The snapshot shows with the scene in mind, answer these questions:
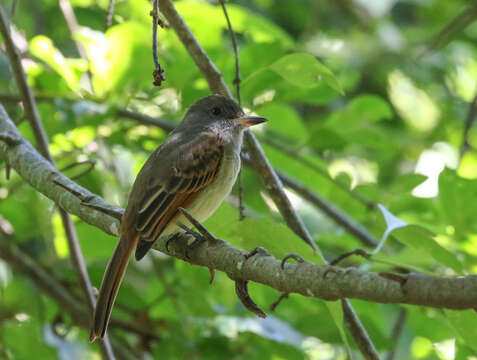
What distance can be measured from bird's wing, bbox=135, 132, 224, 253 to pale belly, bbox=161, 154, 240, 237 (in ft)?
0.09

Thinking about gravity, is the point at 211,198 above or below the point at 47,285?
above

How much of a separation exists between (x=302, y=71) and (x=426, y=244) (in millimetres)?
815

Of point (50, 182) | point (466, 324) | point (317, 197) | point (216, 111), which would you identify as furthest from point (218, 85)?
point (466, 324)

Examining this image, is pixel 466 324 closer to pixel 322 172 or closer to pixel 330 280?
pixel 330 280

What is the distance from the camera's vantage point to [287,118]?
154 inches

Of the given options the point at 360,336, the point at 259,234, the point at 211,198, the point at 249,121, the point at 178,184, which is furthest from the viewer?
the point at 249,121

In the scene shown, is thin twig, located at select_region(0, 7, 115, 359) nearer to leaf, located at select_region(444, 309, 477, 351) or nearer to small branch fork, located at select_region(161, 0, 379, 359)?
small branch fork, located at select_region(161, 0, 379, 359)

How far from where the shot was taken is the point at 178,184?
282 cm

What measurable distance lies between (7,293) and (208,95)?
81.9 inches

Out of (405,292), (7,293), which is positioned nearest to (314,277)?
(405,292)

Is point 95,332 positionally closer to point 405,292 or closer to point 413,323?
point 405,292

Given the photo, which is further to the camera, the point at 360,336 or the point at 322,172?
the point at 322,172

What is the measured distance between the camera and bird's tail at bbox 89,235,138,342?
2373 mm

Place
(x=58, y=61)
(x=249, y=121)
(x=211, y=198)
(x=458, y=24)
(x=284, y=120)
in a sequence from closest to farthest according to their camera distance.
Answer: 1. (x=211, y=198)
2. (x=58, y=61)
3. (x=249, y=121)
4. (x=284, y=120)
5. (x=458, y=24)
